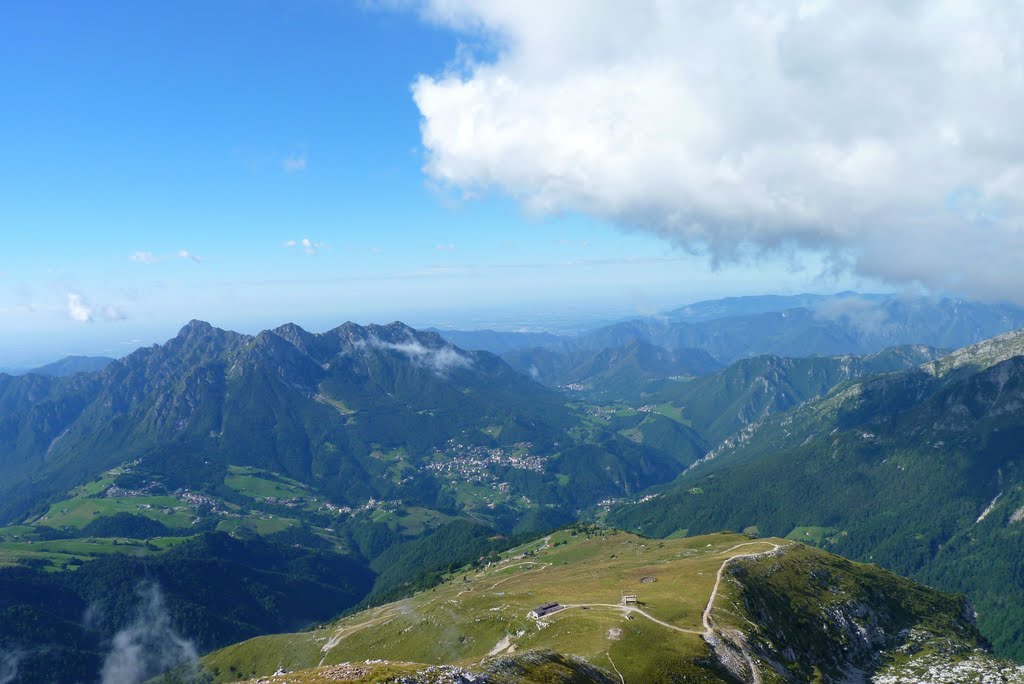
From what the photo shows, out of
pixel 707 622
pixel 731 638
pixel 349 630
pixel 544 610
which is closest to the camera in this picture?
pixel 731 638

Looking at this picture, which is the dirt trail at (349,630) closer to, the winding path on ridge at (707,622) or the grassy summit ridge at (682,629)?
the grassy summit ridge at (682,629)

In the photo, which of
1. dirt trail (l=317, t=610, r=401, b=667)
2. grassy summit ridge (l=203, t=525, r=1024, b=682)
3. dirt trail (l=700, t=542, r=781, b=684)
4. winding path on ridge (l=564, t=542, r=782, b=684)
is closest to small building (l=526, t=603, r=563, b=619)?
grassy summit ridge (l=203, t=525, r=1024, b=682)

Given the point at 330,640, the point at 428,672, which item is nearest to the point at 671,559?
the point at 330,640

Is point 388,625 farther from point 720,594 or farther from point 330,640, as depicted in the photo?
point 720,594

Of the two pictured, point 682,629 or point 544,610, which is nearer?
point 682,629

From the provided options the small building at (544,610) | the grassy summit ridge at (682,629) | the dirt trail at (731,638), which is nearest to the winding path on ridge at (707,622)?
the dirt trail at (731,638)

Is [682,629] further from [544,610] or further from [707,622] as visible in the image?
[544,610]

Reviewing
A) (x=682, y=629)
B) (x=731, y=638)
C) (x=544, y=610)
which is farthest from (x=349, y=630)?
(x=731, y=638)

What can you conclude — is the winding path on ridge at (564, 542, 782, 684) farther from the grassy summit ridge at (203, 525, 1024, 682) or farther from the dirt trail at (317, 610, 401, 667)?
the dirt trail at (317, 610, 401, 667)
